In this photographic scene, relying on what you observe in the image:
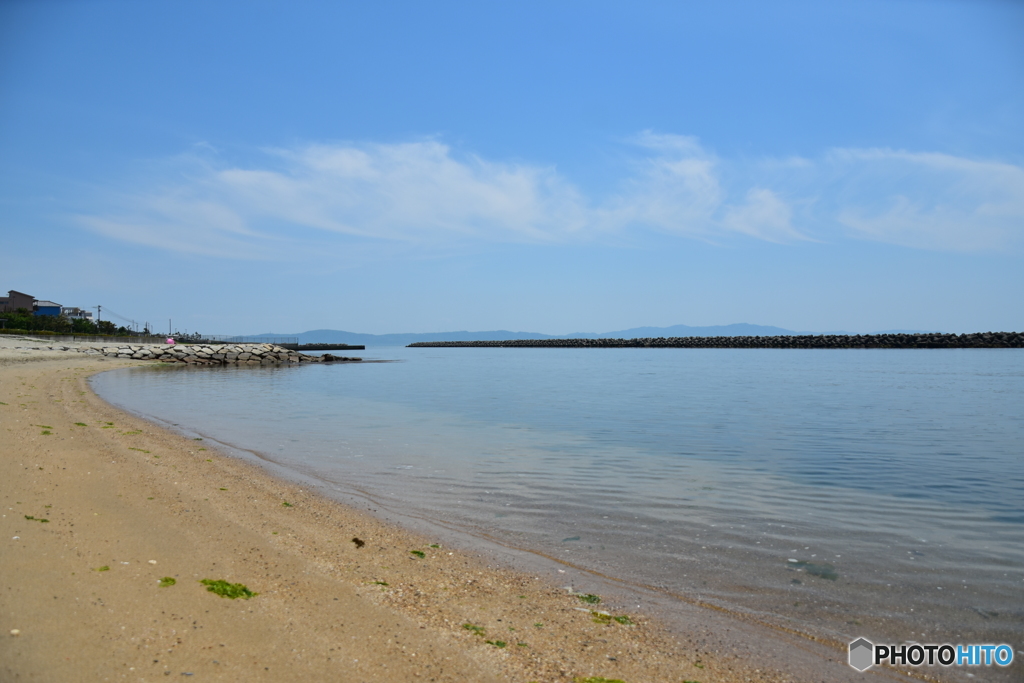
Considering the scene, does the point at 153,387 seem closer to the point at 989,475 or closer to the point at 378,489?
the point at 378,489

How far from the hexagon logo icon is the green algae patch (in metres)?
4.96

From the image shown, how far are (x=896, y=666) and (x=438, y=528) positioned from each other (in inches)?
211

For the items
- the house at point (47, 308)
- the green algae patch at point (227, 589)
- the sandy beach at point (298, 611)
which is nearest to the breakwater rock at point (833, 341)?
the house at point (47, 308)

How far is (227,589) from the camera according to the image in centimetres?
509

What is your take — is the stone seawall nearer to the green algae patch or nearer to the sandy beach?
the sandy beach

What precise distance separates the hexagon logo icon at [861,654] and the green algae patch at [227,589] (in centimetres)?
496

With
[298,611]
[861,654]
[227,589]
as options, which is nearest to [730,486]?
[861,654]

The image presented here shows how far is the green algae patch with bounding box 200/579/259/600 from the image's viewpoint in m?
4.99

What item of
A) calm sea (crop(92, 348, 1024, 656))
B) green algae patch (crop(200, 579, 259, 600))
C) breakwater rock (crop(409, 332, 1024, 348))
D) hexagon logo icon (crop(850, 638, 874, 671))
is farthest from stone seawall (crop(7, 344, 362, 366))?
breakwater rock (crop(409, 332, 1024, 348))

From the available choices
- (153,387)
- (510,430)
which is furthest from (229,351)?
(510,430)

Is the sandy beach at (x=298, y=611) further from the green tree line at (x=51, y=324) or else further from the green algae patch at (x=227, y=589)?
the green tree line at (x=51, y=324)

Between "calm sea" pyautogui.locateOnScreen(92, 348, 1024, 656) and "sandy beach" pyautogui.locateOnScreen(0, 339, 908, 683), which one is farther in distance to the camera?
"calm sea" pyautogui.locateOnScreen(92, 348, 1024, 656)

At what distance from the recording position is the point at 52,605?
175 inches

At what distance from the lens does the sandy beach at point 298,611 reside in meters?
4.03
